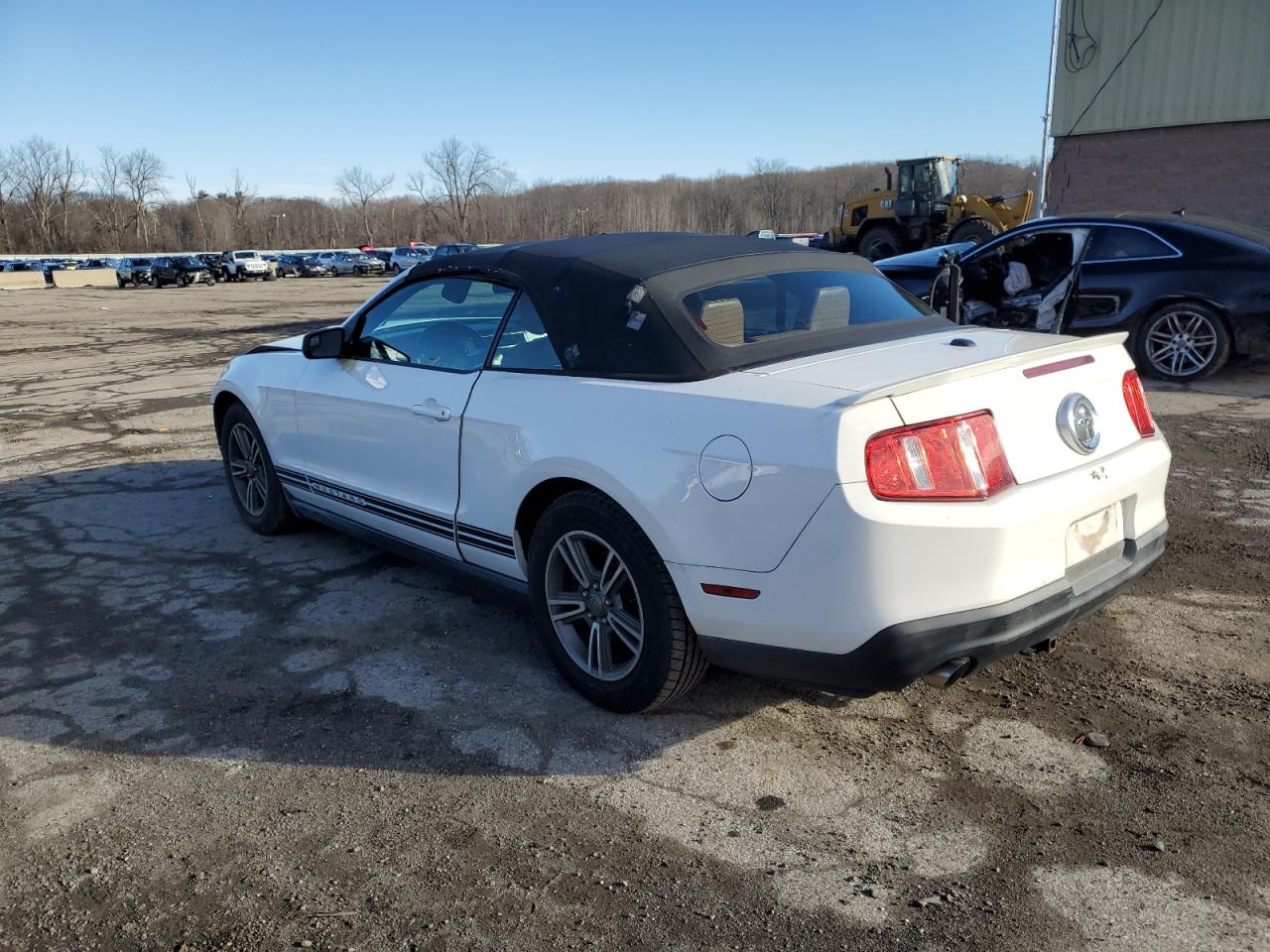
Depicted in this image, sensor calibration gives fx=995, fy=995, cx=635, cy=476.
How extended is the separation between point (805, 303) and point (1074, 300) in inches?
254

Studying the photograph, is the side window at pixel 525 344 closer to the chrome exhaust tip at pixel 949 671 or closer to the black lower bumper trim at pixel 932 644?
the black lower bumper trim at pixel 932 644

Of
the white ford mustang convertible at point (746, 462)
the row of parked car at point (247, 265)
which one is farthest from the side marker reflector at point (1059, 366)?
the row of parked car at point (247, 265)

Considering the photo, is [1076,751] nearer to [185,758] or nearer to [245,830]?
[245,830]

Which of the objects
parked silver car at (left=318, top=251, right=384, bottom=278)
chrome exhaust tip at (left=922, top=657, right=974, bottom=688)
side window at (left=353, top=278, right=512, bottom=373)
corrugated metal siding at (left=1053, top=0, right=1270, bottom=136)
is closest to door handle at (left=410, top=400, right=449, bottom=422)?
side window at (left=353, top=278, right=512, bottom=373)

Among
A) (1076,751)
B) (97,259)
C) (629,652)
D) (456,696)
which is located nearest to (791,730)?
(629,652)

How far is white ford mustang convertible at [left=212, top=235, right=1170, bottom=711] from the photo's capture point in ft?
8.79

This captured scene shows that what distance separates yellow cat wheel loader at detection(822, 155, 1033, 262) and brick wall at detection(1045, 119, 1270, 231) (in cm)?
548

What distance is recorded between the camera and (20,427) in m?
9.14

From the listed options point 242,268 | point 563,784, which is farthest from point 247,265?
point 563,784

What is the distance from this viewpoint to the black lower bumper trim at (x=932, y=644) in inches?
105

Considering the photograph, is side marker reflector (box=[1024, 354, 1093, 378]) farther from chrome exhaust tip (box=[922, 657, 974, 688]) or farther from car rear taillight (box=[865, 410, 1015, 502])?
chrome exhaust tip (box=[922, 657, 974, 688])

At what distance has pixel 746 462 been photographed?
279 cm

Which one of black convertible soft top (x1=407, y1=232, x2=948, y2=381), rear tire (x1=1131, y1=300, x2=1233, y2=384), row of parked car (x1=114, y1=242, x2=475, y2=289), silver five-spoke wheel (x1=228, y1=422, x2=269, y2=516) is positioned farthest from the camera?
row of parked car (x1=114, y1=242, x2=475, y2=289)

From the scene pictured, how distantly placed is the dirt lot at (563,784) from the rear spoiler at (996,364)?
1.15 m
